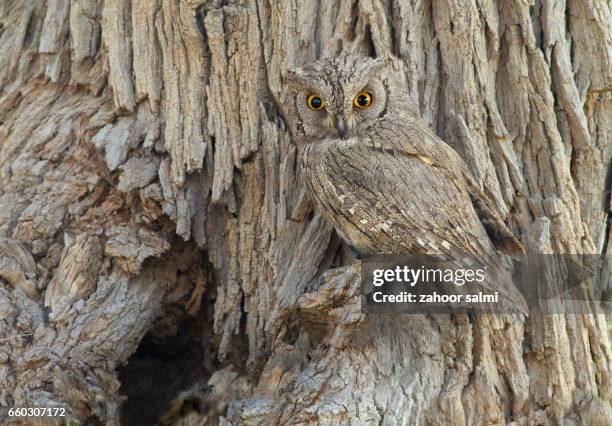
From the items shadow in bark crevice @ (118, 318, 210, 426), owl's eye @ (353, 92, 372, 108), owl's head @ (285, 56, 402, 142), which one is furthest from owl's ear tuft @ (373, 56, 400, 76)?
shadow in bark crevice @ (118, 318, 210, 426)

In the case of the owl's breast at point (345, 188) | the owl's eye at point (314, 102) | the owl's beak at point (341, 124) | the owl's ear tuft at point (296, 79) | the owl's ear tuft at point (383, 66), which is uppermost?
the owl's ear tuft at point (383, 66)

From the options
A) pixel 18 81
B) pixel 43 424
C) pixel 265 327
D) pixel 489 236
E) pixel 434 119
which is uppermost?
pixel 18 81

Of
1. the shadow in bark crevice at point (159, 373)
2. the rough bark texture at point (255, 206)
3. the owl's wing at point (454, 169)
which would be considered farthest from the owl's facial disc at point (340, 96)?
the shadow in bark crevice at point (159, 373)

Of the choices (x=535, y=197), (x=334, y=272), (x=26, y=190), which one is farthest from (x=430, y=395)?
(x=26, y=190)

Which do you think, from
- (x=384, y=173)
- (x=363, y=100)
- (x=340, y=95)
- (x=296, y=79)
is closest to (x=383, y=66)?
(x=363, y=100)

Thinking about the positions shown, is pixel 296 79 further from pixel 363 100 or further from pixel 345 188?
pixel 345 188

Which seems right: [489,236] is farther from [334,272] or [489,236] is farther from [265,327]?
[265,327]

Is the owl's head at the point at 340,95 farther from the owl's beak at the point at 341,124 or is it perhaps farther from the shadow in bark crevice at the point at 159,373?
the shadow in bark crevice at the point at 159,373

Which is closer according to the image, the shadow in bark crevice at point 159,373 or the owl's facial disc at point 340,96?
the owl's facial disc at point 340,96
